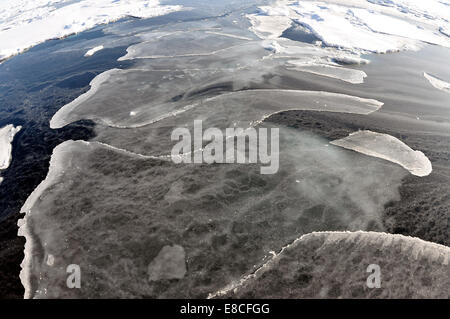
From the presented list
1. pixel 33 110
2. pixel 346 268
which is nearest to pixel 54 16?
pixel 33 110

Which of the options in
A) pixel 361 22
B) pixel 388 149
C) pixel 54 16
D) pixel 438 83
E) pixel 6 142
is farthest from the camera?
pixel 54 16

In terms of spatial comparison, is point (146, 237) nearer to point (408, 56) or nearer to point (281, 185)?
Result: point (281, 185)

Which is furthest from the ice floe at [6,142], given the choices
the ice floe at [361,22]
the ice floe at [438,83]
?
the ice floe at [438,83]

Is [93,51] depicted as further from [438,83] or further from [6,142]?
[438,83]

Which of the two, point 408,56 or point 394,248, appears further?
point 408,56

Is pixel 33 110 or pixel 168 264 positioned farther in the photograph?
pixel 33 110

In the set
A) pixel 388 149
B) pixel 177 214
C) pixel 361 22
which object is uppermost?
pixel 361 22
